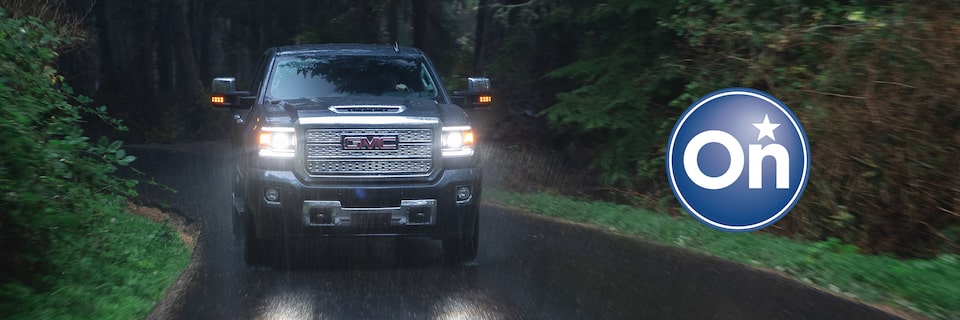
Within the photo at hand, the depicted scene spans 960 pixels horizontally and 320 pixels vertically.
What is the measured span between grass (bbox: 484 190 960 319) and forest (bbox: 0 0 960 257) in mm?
693

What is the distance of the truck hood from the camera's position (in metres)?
9.35

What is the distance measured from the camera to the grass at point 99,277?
7.31m

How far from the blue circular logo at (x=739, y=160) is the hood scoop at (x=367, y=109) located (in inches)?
93.2

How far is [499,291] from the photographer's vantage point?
28.1 ft

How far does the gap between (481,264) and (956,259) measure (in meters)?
Answer: 3.96

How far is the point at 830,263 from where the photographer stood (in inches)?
365

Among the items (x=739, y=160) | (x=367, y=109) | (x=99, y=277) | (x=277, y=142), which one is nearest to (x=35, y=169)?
(x=99, y=277)

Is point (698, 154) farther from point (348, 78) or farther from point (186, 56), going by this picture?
point (186, 56)

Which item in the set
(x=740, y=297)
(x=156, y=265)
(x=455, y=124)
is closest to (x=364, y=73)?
(x=455, y=124)

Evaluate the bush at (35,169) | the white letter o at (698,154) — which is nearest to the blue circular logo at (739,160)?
the white letter o at (698,154)

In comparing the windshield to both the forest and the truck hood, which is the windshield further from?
the forest

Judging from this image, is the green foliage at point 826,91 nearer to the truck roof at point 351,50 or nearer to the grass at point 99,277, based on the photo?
the truck roof at point 351,50

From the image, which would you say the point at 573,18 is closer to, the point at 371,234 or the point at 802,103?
the point at 802,103

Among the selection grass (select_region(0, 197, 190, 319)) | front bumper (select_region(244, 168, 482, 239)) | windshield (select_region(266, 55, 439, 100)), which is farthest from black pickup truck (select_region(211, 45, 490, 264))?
grass (select_region(0, 197, 190, 319))
